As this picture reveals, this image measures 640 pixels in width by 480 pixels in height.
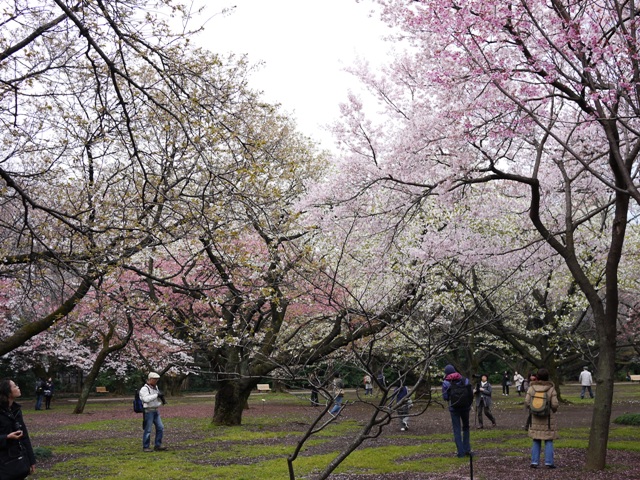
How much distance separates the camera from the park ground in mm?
8922

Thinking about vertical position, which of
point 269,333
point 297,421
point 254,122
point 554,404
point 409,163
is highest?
point 254,122

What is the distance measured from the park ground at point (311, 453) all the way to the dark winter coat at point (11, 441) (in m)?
2.94

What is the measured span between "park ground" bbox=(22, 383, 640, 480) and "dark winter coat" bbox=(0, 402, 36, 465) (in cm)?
294

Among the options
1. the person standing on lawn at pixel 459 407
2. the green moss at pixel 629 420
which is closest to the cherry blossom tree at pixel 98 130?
the person standing on lawn at pixel 459 407

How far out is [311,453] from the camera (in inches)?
442

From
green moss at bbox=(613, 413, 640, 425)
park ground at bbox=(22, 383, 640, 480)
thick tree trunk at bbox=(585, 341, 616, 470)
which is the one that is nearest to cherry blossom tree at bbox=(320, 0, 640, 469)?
thick tree trunk at bbox=(585, 341, 616, 470)

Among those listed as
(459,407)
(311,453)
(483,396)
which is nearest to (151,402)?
(311,453)

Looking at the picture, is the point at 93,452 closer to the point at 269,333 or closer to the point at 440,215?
the point at 269,333

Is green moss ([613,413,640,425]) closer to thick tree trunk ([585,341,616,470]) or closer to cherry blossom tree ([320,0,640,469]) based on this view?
cherry blossom tree ([320,0,640,469])

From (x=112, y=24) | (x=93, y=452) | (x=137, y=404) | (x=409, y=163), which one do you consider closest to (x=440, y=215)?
(x=409, y=163)

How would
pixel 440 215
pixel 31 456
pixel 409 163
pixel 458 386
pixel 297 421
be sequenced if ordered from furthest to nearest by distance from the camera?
pixel 297 421 → pixel 440 215 → pixel 409 163 → pixel 458 386 → pixel 31 456

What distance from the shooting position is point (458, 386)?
34.1ft

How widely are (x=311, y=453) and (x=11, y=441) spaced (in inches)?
245

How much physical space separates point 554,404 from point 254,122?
10643 mm
